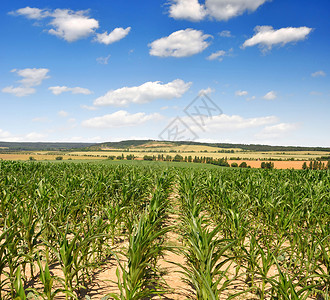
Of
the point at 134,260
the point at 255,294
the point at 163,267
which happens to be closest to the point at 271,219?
the point at 255,294

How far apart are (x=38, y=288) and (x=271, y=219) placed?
4.42 meters

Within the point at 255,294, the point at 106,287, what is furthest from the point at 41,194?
the point at 255,294

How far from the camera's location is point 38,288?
2945 millimetres

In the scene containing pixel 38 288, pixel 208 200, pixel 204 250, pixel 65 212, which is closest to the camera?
pixel 204 250

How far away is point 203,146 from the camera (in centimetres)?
12400

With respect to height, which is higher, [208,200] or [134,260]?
[134,260]

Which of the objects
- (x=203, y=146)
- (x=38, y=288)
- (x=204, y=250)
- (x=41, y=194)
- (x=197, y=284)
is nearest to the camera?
(x=197, y=284)

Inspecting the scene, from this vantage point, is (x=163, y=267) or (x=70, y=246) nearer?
(x=70, y=246)

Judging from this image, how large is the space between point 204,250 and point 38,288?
236cm

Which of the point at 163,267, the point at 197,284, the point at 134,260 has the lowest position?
the point at 163,267

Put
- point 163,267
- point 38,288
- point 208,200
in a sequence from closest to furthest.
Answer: point 38,288 → point 163,267 → point 208,200

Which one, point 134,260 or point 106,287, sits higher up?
point 134,260

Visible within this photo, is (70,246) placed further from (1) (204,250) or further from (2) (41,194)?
(2) (41,194)

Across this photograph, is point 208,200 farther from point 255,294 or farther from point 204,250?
point 204,250
